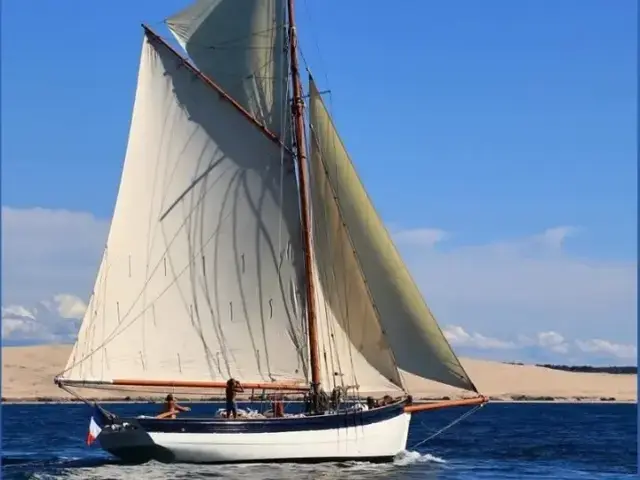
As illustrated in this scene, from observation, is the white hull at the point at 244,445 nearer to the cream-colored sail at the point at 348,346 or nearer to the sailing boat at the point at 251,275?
the sailing boat at the point at 251,275

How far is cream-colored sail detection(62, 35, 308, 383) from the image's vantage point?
39.8 metres

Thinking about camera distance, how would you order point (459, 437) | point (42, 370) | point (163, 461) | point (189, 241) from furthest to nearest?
Answer: point (42, 370)
point (459, 437)
point (189, 241)
point (163, 461)

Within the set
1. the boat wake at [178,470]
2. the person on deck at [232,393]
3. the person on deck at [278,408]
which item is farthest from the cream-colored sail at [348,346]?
the person on deck at [232,393]

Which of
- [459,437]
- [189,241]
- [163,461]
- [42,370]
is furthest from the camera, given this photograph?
[42,370]

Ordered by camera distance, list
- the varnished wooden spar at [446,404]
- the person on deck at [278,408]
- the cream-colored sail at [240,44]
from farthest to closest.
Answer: the cream-colored sail at [240,44] → the varnished wooden spar at [446,404] → the person on deck at [278,408]

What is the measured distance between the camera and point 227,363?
40.3 metres

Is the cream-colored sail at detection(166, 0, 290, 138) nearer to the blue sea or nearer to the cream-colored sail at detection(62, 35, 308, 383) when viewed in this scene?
the cream-colored sail at detection(62, 35, 308, 383)

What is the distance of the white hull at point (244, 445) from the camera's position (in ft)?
124

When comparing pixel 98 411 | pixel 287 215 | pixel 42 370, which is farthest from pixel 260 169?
pixel 42 370

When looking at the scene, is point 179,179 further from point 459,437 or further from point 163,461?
point 459,437

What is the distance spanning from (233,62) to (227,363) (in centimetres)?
1178

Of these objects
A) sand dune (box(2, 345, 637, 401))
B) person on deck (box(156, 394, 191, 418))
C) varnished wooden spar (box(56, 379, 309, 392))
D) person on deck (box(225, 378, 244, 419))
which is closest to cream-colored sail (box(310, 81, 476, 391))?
varnished wooden spar (box(56, 379, 309, 392))

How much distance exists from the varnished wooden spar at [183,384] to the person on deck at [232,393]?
55 cm

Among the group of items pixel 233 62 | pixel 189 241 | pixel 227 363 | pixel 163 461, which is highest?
pixel 233 62
